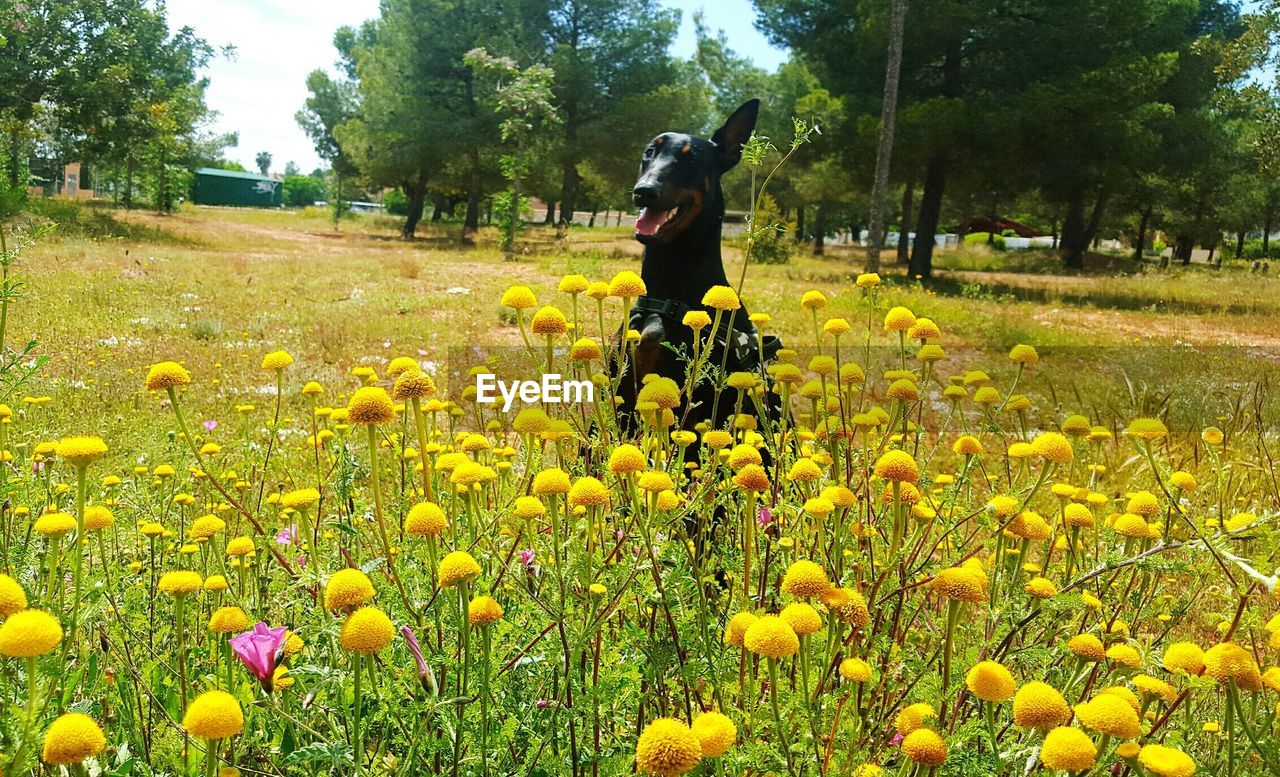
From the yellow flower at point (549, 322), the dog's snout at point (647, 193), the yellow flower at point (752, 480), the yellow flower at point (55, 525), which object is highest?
the dog's snout at point (647, 193)

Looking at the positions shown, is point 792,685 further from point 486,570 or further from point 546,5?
point 546,5

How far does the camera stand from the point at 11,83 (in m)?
18.4

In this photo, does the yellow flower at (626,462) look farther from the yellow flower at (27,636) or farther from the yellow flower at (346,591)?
the yellow flower at (27,636)

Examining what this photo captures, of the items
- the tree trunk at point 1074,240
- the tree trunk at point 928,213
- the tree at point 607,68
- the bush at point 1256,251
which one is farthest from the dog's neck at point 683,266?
the bush at point 1256,251

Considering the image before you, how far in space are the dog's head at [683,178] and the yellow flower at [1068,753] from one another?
275 cm

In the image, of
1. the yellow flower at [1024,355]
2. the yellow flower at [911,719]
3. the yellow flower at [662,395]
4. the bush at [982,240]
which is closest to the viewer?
the yellow flower at [911,719]

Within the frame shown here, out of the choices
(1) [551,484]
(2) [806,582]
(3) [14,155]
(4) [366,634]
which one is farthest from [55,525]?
(3) [14,155]

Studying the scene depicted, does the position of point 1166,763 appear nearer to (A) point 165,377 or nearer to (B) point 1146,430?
(B) point 1146,430

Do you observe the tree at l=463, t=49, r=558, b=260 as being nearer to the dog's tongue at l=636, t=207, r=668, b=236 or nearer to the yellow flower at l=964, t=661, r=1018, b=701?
the dog's tongue at l=636, t=207, r=668, b=236

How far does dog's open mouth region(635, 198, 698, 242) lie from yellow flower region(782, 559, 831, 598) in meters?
2.45

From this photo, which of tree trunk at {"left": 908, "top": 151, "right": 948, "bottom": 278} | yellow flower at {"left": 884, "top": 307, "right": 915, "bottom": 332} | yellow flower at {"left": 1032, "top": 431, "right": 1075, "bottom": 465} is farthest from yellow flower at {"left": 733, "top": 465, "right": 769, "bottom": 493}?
tree trunk at {"left": 908, "top": 151, "right": 948, "bottom": 278}

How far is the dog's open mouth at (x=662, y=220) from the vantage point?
352cm

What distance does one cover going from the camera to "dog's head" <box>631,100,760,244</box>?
3508 millimetres

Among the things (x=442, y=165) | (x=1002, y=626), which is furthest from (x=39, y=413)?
(x=442, y=165)
